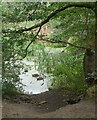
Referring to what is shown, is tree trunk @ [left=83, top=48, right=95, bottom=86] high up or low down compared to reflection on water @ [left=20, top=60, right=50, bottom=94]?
up

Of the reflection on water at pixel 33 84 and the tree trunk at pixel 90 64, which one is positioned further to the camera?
the reflection on water at pixel 33 84

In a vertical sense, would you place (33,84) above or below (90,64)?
below

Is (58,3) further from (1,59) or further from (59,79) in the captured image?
(59,79)

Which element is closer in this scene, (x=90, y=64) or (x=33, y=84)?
(x=90, y=64)

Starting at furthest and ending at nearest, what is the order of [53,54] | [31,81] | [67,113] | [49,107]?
[53,54] → [31,81] → [49,107] → [67,113]

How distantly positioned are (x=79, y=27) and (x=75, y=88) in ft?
5.59

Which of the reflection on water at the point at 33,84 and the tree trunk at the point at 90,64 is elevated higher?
the tree trunk at the point at 90,64

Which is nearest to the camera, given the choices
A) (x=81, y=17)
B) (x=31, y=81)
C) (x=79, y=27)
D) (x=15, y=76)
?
(x=15, y=76)

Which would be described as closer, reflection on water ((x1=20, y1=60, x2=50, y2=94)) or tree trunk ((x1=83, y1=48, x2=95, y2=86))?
tree trunk ((x1=83, y1=48, x2=95, y2=86))

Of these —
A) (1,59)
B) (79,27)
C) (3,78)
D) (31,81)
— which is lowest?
(31,81)

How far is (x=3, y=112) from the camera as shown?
3.06 m

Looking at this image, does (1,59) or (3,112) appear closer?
(3,112)

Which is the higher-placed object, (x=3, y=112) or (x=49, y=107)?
(x=3, y=112)

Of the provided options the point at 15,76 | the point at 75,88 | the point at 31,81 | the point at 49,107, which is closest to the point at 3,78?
the point at 15,76
